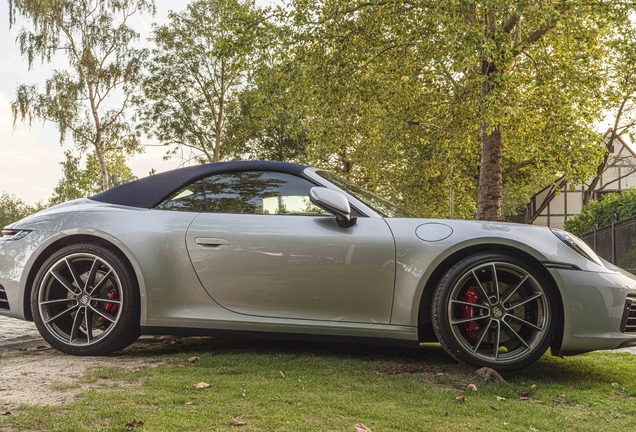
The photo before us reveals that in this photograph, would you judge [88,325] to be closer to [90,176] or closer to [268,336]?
[268,336]

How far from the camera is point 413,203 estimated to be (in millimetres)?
27141

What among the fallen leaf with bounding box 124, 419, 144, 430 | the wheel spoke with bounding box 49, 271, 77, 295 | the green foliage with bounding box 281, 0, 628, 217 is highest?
the green foliage with bounding box 281, 0, 628, 217

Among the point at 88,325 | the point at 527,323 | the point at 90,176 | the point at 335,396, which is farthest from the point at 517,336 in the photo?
the point at 90,176

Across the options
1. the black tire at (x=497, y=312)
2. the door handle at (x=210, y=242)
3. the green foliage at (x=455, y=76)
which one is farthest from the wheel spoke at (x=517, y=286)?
the green foliage at (x=455, y=76)

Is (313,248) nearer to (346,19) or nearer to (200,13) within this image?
(346,19)

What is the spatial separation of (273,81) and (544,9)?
670cm

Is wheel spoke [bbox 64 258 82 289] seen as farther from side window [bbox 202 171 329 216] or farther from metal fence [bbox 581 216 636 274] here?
metal fence [bbox 581 216 636 274]

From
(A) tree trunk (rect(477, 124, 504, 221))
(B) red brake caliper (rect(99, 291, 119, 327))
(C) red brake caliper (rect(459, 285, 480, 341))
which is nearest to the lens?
(C) red brake caliper (rect(459, 285, 480, 341))

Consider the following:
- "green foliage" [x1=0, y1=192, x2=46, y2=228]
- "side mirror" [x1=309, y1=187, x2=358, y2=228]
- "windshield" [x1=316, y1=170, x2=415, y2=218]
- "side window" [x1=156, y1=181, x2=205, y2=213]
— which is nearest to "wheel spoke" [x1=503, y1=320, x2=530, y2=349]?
"windshield" [x1=316, y1=170, x2=415, y2=218]

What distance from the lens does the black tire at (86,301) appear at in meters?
4.25

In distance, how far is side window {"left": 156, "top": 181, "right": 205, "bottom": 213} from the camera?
4371 millimetres

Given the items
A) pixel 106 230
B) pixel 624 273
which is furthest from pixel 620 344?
pixel 106 230

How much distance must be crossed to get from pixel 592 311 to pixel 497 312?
0.56m

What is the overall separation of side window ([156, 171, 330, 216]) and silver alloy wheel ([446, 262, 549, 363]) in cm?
111
